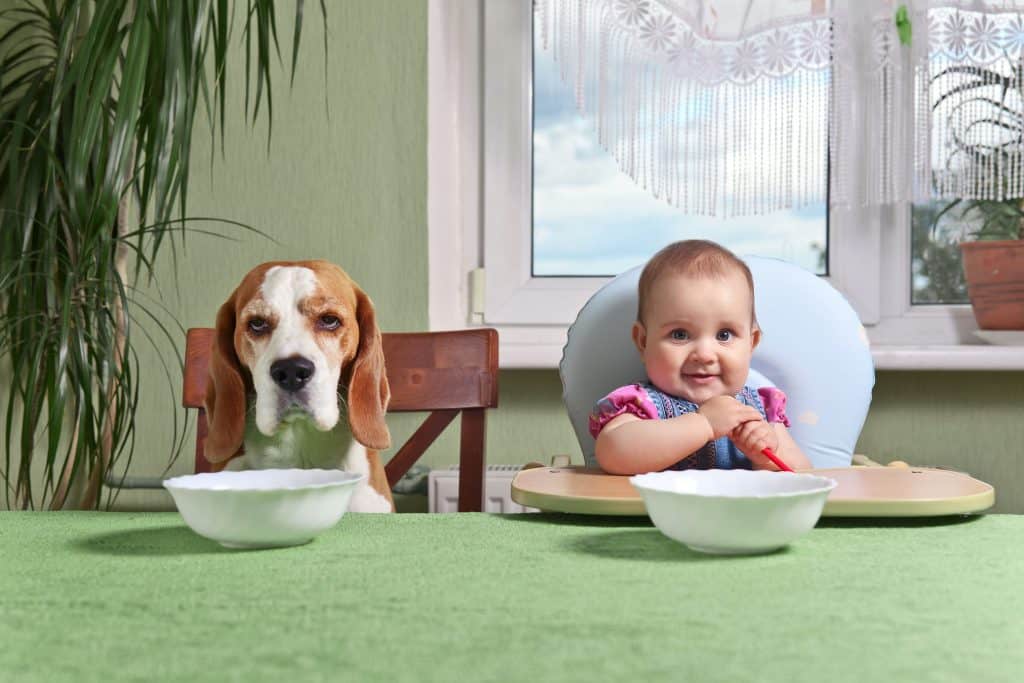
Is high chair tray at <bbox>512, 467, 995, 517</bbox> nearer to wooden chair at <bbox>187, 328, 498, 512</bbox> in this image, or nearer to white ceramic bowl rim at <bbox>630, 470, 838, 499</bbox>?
white ceramic bowl rim at <bbox>630, 470, 838, 499</bbox>

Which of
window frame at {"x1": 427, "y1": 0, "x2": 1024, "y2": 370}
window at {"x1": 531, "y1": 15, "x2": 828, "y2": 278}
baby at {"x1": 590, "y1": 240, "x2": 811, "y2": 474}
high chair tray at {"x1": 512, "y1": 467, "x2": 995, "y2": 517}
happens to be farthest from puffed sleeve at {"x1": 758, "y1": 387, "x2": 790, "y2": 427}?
window at {"x1": 531, "y1": 15, "x2": 828, "y2": 278}

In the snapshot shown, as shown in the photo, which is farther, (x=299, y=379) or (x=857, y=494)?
(x=299, y=379)

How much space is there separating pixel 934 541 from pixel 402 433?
143 centimetres

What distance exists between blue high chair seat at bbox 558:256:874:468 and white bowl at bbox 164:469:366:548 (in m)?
0.79

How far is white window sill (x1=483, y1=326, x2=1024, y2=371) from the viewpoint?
1.93 metres

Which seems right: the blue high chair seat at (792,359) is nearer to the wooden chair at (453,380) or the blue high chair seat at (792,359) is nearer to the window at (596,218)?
the wooden chair at (453,380)

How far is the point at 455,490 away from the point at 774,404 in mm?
815

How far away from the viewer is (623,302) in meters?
1.44

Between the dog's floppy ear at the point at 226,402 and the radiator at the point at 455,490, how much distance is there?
0.94 metres

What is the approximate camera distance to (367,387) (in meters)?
1.07

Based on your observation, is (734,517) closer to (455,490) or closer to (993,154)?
(455,490)

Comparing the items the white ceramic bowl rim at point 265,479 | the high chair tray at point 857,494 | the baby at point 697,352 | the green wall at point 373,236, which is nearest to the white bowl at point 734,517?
the high chair tray at point 857,494

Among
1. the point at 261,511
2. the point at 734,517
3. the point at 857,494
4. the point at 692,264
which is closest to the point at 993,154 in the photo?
the point at 692,264

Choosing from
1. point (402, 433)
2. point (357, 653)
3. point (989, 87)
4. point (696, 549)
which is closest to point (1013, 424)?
point (989, 87)
